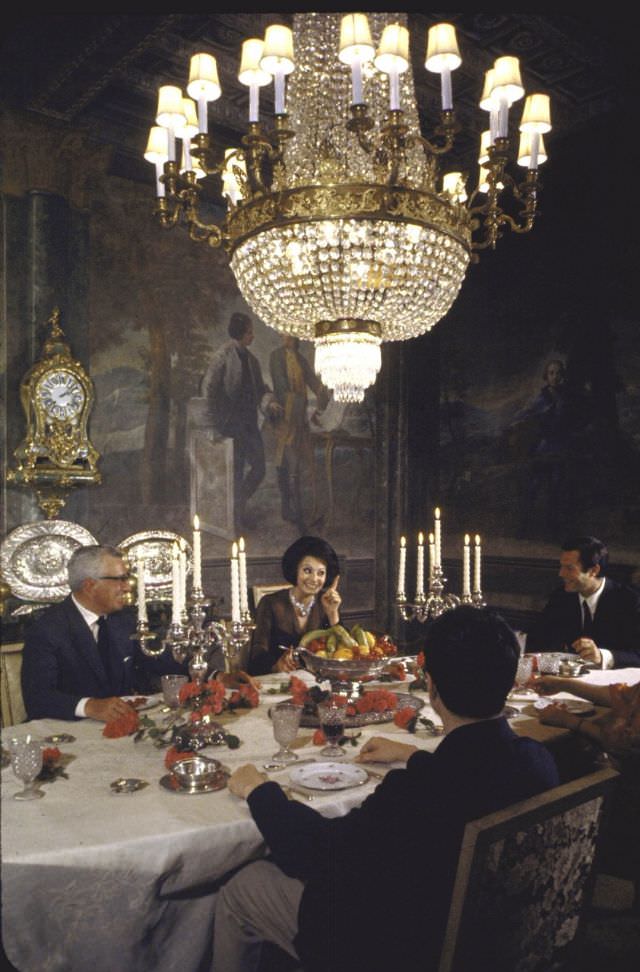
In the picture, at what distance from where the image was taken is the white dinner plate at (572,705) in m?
3.12

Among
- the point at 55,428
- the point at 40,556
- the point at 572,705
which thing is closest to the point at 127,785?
the point at 572,705

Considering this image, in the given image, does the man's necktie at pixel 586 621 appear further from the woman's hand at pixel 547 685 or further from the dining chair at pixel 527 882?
the dining chair at pixel 527 882

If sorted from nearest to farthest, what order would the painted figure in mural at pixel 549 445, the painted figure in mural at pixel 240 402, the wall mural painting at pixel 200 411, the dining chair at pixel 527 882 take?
the dining chair at pixel 527 882
the wall mural painting at pixel 200 411
the painted figure in mural at pixel 549 445
the painted figure in mural at pixel 240 402

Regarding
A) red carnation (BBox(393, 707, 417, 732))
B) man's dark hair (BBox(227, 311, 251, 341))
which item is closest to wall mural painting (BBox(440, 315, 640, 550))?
man's dark hair (BBox(227, 311, 251, 341))

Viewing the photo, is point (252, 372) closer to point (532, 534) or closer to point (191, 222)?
point (532, 534)

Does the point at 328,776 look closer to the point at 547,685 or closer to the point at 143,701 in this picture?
the point at 143,701

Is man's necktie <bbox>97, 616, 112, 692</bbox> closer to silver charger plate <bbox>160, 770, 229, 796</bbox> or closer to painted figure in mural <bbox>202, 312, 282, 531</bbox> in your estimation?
silver charger plate <bbox>160, 770, 229, 796</bbox>

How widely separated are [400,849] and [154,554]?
4891 mm

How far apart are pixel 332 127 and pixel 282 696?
267 centimetres

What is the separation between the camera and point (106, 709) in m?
2.86

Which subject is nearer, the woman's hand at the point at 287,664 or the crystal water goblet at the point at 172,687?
the crystal water goblet at the point at 172,687

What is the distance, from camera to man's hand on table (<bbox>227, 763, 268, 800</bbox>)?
212 cm

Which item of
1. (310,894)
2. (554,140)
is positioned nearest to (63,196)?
(554,140)

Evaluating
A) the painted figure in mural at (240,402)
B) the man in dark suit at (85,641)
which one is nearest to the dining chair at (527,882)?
the man in dark suit at (85,641)
